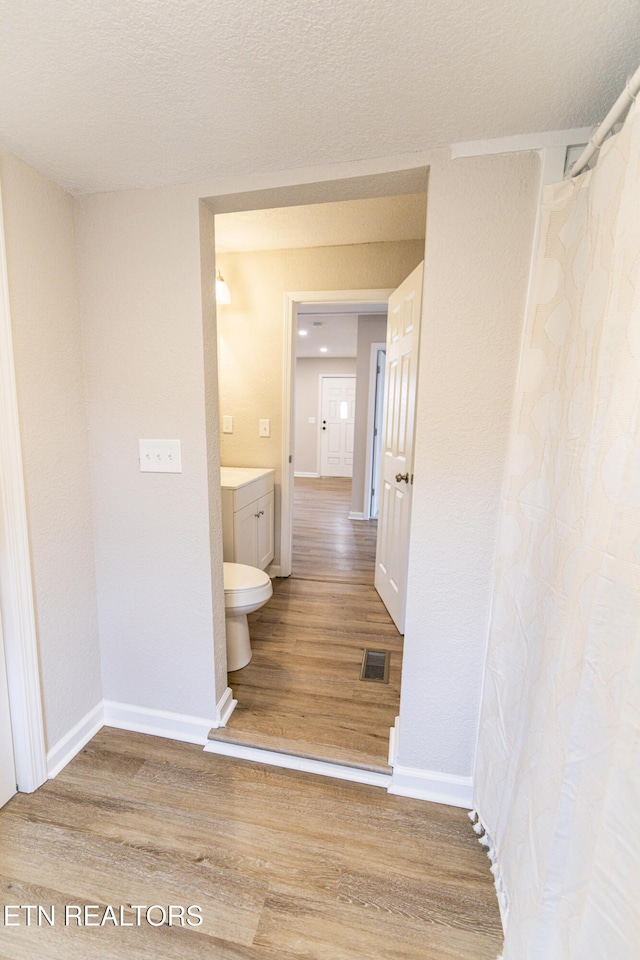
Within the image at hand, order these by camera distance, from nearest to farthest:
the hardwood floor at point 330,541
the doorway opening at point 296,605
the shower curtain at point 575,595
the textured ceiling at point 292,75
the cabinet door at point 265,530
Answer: the shower curtain at point 575,595 → the textured ceiling at point 292,75 → the doorway opening at point 296,605 → the cabinet door at point 265,530 → the hardwood floor at point 330,541

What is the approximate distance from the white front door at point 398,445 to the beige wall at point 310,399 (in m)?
5.05

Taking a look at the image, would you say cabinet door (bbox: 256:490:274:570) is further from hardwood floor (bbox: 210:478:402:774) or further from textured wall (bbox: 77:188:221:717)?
textured wall (bbox: 77:188:221:717)

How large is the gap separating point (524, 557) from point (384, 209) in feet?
6.25

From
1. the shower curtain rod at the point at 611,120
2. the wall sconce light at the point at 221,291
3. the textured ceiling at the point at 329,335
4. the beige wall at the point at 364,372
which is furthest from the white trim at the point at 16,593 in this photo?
the beige wall at the point at 364,372

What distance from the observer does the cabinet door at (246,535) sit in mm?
2357

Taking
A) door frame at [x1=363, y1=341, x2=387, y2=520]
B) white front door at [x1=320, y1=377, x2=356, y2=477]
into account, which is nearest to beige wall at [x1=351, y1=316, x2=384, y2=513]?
door frame at [x1=363, y1=341, x2=387, y2=520]

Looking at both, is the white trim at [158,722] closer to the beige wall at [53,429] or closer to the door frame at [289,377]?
the beige wall at [53,429]

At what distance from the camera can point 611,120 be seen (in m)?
0.83

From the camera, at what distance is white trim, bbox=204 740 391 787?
1459 millimetres

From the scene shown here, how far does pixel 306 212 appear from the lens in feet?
6.81

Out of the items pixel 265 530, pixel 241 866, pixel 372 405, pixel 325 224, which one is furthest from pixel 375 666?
pixel 372 405

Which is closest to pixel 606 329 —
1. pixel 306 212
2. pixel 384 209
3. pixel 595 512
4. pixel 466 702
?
pixel 595 512

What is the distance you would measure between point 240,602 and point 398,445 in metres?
1.28

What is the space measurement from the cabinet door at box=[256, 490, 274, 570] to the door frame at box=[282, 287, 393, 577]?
93 millimetres
